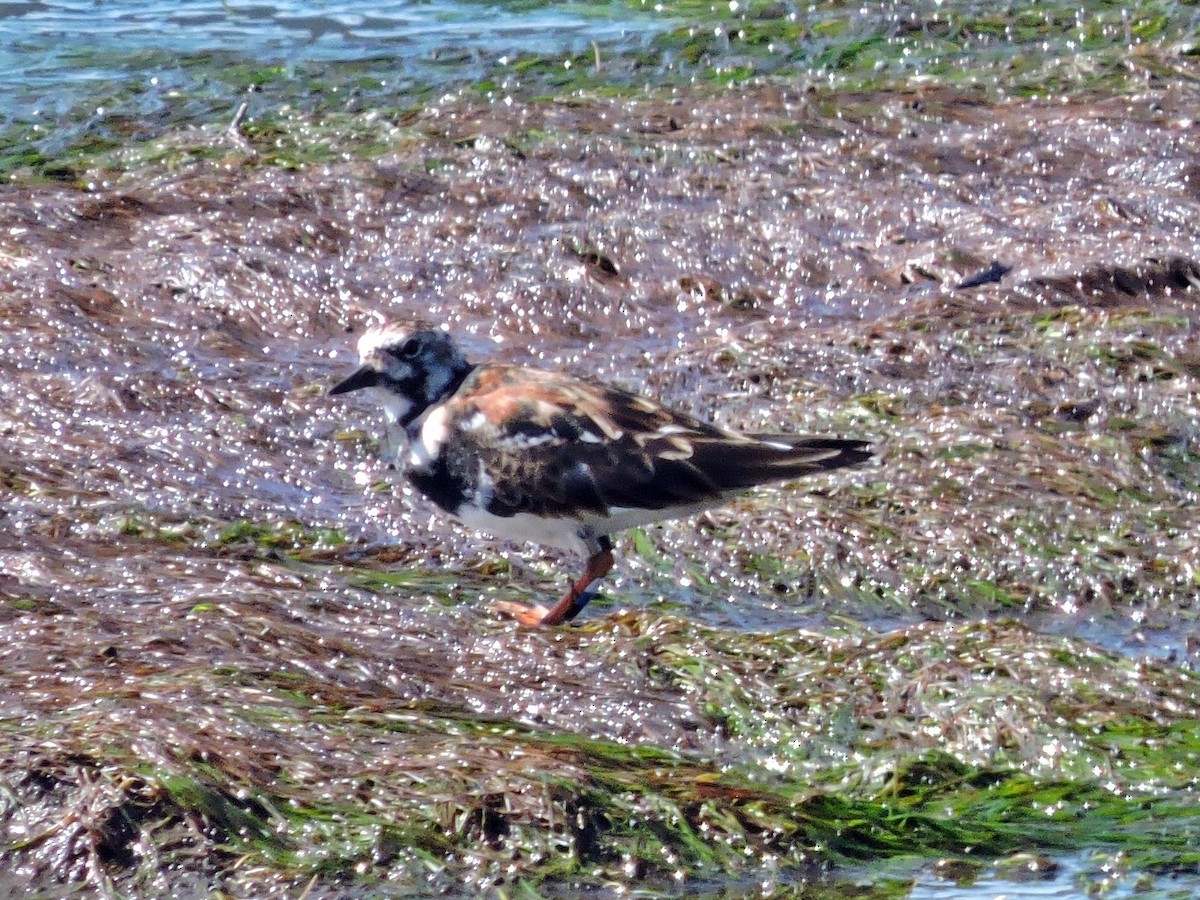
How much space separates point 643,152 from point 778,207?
993mm

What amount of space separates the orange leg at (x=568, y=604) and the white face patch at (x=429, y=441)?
496mm

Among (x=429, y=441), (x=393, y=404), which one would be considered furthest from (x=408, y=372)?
(x=429, y=441)

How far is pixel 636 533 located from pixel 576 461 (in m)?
0.80

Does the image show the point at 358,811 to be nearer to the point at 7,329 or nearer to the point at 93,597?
the point at 93,597

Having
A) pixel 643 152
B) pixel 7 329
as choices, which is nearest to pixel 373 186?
pixel 643 152

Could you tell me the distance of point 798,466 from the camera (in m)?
6.08

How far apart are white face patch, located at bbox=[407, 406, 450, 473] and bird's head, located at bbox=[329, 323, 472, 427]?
158mm

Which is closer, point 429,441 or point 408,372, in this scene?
point 429,441

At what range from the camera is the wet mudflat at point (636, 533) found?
15.5 ft

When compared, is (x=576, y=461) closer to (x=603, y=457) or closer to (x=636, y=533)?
(x=603, y=457)

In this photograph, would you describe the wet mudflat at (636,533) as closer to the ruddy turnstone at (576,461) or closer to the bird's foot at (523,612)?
the bird's foot at (523,612)

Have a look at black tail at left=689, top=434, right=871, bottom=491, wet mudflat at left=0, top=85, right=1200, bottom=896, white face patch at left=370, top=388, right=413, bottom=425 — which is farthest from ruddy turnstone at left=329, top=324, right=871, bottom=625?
wet mudflat at left=0, top=85, right=1200, bottom=896

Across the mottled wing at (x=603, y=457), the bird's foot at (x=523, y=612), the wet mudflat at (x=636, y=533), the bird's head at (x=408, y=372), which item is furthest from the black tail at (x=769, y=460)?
the bird's head at (x=408, y=372)

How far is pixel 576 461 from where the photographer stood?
6.10 m
